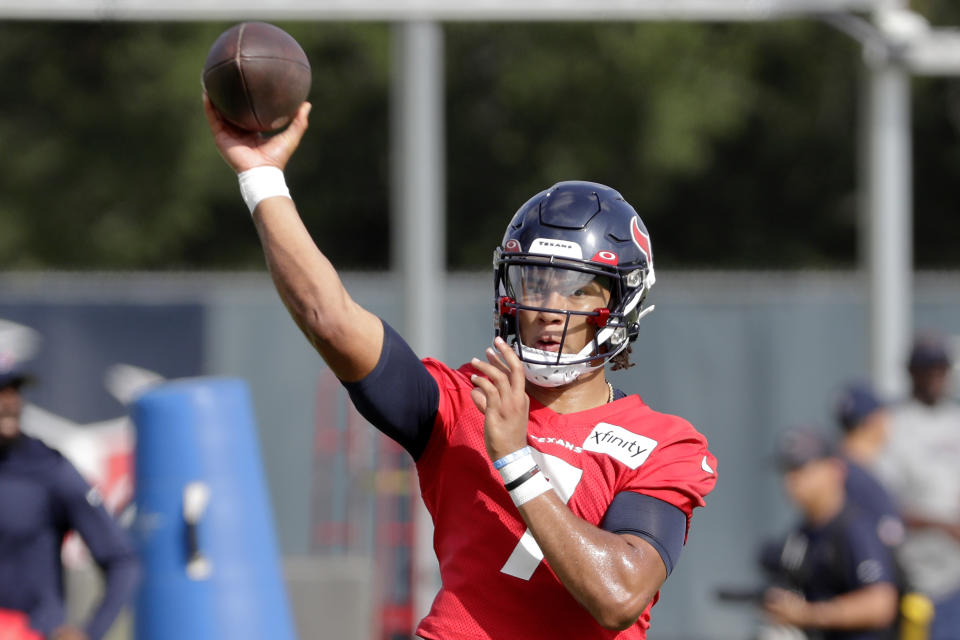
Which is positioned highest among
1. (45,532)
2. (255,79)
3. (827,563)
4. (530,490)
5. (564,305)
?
(255,79)

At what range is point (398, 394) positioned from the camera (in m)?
3.01

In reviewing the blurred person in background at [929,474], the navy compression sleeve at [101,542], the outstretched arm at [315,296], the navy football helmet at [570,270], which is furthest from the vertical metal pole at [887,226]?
the outstretched arm at [315,296]

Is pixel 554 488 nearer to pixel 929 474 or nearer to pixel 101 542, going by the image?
pixel 101 542

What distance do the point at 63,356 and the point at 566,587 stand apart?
9.15m

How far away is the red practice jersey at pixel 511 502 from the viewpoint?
10.1 feet

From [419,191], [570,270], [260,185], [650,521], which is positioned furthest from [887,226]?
[260,185]

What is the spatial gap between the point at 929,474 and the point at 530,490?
20.0ft

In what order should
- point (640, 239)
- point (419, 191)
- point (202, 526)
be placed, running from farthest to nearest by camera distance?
point (419, 191)
point (202, 526)
point (640, 239)

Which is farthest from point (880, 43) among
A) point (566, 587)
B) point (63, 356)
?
point (566, 587)

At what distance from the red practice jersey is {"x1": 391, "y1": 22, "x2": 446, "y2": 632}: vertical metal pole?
20.9 ft

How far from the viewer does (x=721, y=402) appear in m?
11.5

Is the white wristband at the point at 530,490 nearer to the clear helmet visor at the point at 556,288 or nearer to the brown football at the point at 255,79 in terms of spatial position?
the clear helmet visor at the point at 556,288

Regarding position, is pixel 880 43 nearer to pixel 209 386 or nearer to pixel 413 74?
pixel 413 74

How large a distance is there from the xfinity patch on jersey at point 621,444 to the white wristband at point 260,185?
0.87 meters
